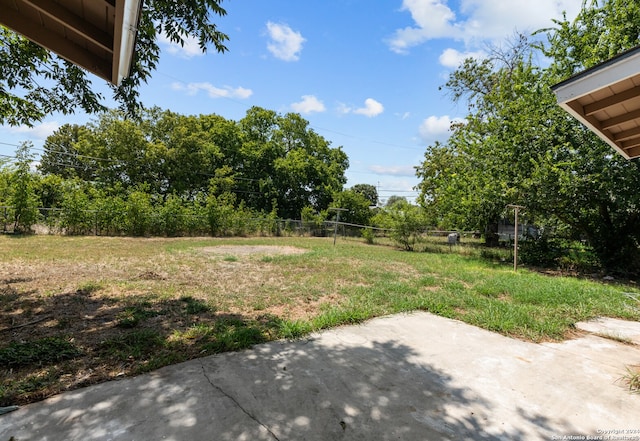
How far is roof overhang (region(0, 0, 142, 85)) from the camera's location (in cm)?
215

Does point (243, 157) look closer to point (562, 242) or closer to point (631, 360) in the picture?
point (562, 242)

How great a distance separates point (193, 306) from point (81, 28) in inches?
123

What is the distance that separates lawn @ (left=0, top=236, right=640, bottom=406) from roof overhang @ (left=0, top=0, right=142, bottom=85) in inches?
95.7

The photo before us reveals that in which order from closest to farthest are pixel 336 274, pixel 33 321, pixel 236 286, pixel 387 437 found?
pixel 387 437
pixel 33 321
pixel 236 286
pixel 336 274

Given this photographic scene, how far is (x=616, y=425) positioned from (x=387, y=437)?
1471mm

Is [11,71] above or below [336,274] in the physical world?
above

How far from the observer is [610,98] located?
2840 mm

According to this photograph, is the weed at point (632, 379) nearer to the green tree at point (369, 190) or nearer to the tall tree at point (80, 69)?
the tall tree at point (80, 69)

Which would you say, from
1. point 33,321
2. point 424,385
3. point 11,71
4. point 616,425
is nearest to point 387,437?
point 424,385

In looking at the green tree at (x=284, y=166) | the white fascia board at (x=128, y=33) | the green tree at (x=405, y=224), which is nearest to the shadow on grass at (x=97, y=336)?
the white fascia board at (x=128, y=33)

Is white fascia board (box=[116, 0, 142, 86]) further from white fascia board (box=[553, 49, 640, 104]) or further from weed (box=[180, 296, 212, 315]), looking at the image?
white fascia board (box=[553, 49, 640, 104])

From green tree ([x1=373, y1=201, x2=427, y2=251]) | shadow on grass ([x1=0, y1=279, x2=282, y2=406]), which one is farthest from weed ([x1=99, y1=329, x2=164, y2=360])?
green tree ([x1=373, y1=201, x2=427, y2=251])

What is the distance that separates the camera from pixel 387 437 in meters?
1.82

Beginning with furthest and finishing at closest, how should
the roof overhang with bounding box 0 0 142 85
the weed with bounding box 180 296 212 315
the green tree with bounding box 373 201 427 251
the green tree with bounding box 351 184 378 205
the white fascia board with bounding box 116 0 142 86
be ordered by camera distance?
the green tree with bounding box 351 184 378 205
the green tree with bounding box 373 201 427 251
the weed with bounding box 180 296 212 315
the roof overhang with bounding box 0 0 142 85
the white fascia board with bounding box 116 0 142 86
